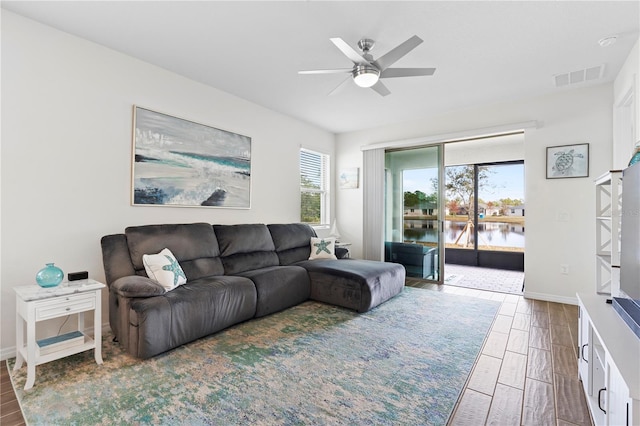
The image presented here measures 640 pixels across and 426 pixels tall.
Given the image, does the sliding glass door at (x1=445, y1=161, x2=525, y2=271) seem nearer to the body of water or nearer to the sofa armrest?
the body of water

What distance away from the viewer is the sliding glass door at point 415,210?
4891mm

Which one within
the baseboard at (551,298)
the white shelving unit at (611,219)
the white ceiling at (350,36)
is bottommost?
the baseboard at (551,298)

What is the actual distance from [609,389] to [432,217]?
3.69 m

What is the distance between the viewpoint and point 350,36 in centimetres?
258

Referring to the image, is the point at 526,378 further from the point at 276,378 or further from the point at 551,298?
the point at 551,298

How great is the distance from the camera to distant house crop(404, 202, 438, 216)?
16.2 ft

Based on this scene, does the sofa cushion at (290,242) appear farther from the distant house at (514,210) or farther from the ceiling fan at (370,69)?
the distant house at (514,210)

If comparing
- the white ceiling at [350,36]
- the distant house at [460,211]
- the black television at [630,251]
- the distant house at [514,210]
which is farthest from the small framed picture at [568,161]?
the distant house at [460,211]

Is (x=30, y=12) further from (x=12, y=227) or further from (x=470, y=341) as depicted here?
(x=470, y=341)

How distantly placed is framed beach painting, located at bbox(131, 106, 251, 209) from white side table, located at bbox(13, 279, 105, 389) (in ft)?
3.62

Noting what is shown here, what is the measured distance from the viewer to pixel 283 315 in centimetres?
324

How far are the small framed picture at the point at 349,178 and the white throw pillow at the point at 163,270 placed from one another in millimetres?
3628

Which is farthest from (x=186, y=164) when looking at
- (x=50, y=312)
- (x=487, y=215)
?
(x=487, y=215)

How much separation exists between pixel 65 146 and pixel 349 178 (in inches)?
163
